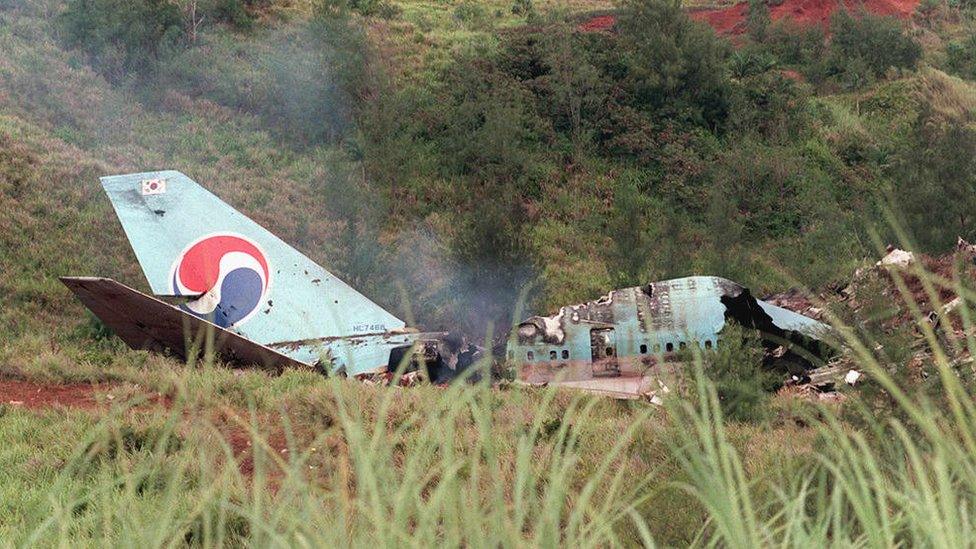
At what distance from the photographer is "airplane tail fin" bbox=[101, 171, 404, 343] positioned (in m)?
14.4

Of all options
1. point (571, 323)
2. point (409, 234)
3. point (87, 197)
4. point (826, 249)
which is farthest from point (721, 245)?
point (87, 197)

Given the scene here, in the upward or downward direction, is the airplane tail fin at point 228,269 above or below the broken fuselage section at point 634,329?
above

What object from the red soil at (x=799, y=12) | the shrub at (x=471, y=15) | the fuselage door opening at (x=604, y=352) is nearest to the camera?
the fuselage door opening at (x=604, y=352)

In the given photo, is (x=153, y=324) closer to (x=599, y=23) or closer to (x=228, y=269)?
(x=228, y=269)

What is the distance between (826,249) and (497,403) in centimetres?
1484

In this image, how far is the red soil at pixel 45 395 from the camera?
12.0 meters

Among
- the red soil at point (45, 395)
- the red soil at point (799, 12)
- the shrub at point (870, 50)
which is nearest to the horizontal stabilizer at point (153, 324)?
the red soil at point (45, 395)

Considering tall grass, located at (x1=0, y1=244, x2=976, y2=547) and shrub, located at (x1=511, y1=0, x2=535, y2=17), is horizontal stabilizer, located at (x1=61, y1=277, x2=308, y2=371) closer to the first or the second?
tall grass, located at (x1=0, y1=244, x2=976, y2=547)

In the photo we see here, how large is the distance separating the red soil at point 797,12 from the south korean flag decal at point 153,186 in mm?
43303

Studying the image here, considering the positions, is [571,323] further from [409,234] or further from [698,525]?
[409,234]

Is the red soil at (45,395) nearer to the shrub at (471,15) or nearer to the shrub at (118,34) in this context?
the shrub at (118,34)

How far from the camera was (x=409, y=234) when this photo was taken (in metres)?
31.8

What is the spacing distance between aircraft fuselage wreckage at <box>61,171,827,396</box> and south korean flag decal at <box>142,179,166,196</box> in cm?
2

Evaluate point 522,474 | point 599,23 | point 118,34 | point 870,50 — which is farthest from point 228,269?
point 870,50
